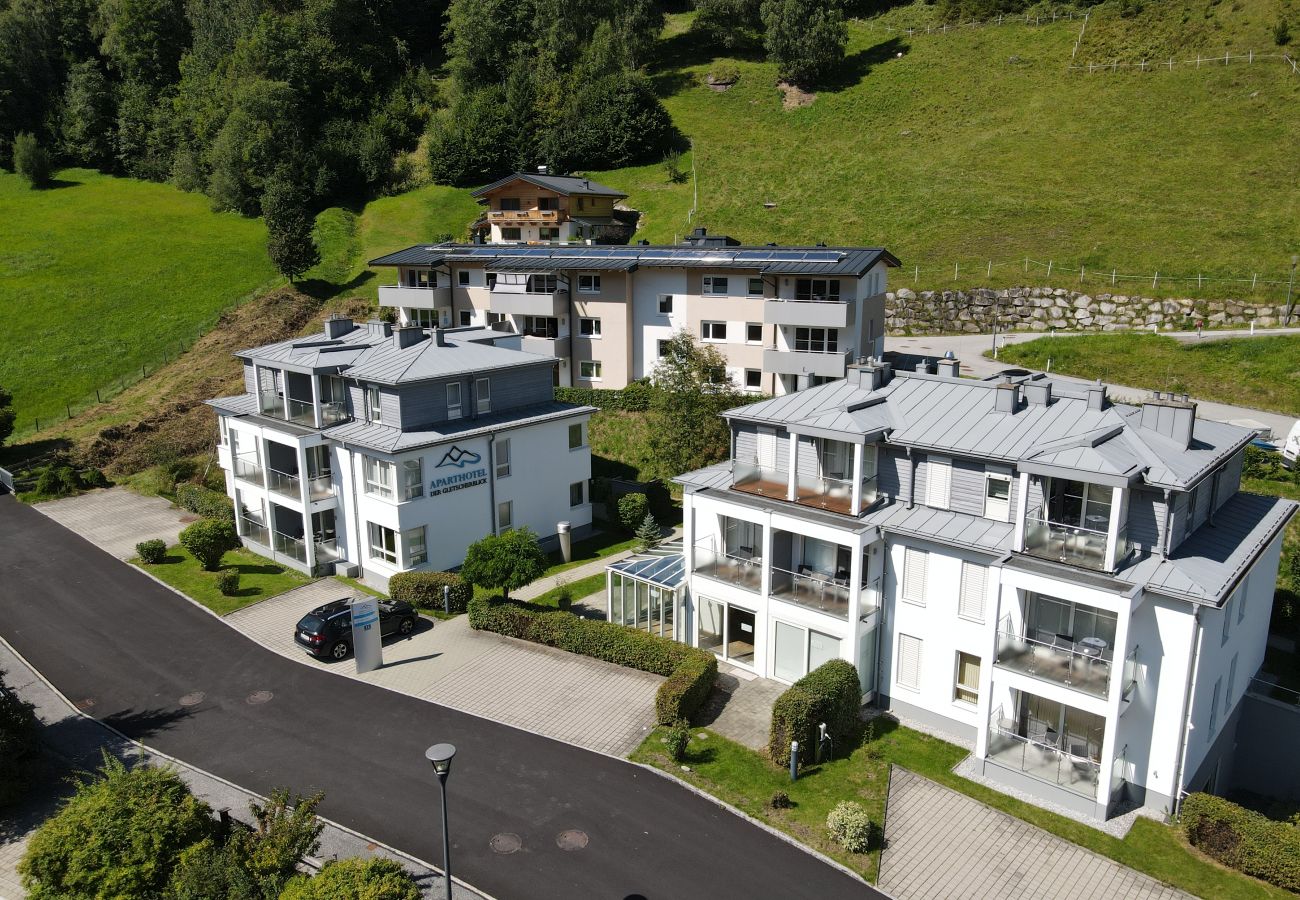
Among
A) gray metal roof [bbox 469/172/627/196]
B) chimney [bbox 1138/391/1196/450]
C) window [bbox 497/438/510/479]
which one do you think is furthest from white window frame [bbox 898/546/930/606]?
gray metal roof [bbox 469/172/627/196]

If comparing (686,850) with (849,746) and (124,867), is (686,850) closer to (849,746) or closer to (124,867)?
(849,746)

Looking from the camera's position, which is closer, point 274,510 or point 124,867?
point 124,867

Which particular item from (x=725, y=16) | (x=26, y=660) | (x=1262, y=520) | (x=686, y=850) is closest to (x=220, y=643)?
(x=26, y=660)

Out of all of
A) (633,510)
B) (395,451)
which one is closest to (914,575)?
A: (633,510)

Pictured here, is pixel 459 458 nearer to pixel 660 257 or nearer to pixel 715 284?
pixel 715 284

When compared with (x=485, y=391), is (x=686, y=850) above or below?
below

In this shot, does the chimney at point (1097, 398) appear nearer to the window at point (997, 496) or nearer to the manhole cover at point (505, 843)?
the window at point (997, 496)

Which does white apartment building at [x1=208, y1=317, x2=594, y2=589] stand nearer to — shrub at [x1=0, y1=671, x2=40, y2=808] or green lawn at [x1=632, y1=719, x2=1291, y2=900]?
shrub at [x1=0, y1=671, x2=40, y2=808]
